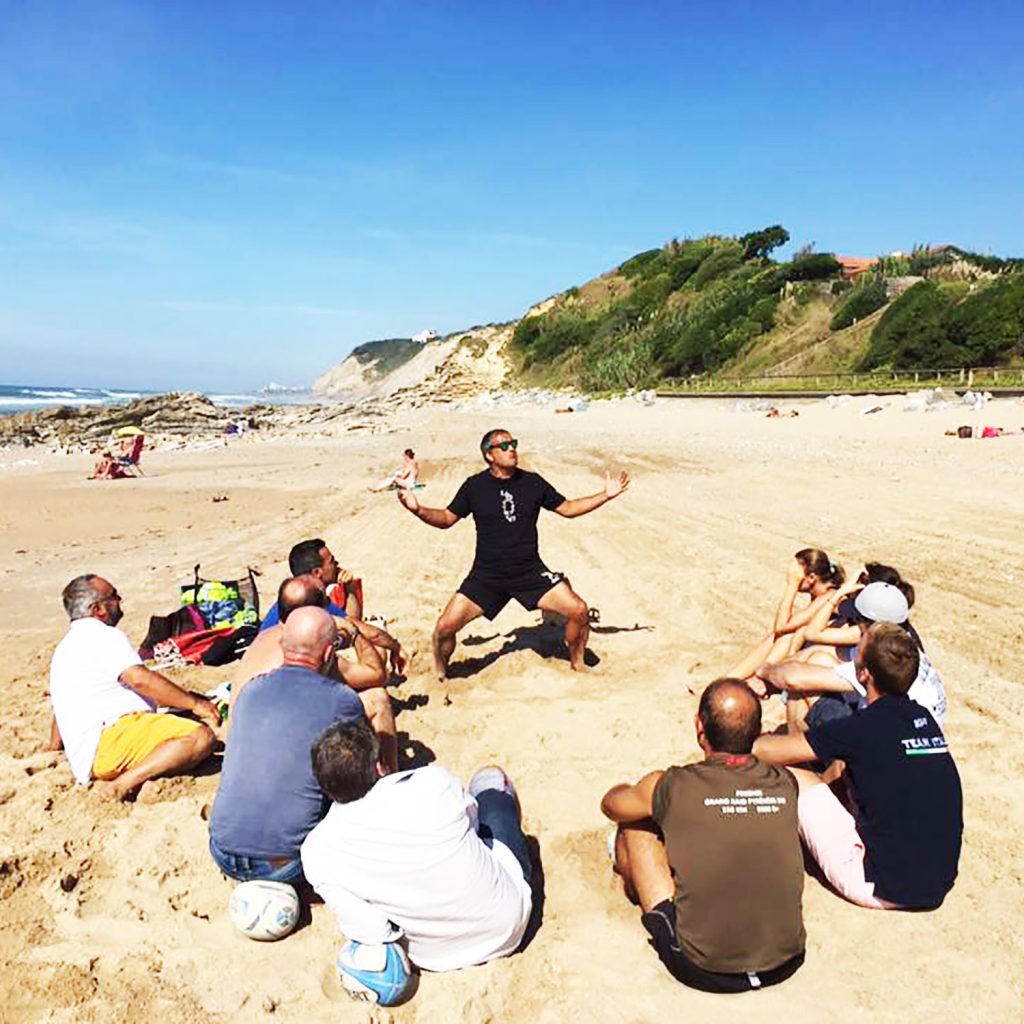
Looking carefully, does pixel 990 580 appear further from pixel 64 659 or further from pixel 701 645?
pixel 64 659

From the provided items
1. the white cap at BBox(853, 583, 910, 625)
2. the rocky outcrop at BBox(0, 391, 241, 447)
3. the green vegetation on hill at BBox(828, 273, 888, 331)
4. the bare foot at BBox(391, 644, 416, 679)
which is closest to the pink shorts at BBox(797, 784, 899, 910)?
the white cap at BBox(853, 583, 910, 625)

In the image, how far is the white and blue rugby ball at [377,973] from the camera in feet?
9.60

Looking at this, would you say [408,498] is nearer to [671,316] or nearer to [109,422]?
[109,422]

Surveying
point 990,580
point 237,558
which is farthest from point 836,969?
point 237,558

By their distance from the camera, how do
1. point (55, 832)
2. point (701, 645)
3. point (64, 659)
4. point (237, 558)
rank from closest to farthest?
point (55, 832), point (64, 659), point (701, 645), point (237, 558)

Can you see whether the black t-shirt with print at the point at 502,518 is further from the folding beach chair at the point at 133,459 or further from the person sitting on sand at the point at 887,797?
the folding beach chair at the point at 133,459

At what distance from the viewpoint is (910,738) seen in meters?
3.14

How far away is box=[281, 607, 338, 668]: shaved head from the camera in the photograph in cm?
353

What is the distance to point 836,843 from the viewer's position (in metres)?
3.42

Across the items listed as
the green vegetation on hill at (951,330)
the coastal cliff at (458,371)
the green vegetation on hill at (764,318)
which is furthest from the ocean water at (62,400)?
the green vegetation on hill at (951,330)

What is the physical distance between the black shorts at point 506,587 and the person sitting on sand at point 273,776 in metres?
2.46

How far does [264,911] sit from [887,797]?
99.4 inches

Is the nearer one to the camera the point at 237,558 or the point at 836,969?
the point at 836,969

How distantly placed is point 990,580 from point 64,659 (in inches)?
307
